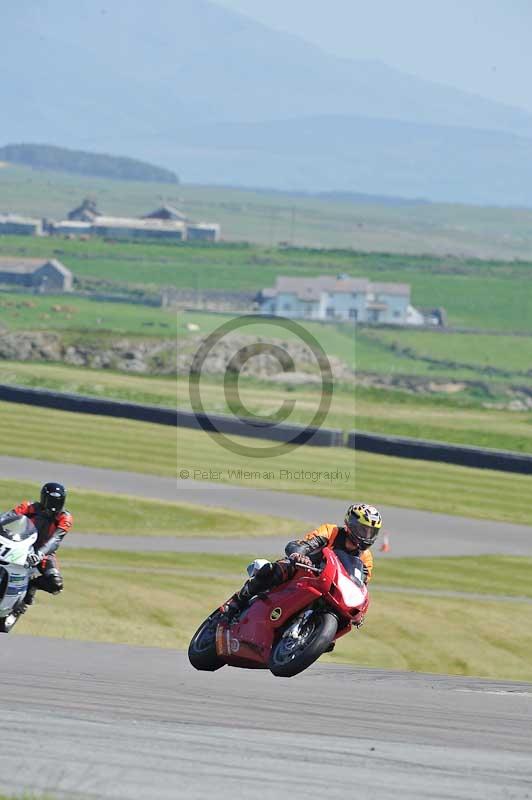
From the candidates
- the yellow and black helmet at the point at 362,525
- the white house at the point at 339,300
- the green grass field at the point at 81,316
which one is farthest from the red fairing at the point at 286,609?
A: the white house at the point at 339,300

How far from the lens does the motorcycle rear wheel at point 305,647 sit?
13.2 m

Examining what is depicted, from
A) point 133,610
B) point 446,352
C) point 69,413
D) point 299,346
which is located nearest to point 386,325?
point 446,352

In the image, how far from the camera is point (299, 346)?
393 ft

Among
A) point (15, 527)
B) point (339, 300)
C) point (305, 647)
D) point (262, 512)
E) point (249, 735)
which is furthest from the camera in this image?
point (339, 300)

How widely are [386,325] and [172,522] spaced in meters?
106

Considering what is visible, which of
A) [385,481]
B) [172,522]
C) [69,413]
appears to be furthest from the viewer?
[69,413]

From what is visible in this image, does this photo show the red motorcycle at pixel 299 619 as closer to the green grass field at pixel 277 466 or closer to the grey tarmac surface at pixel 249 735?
the grey tarmac surface at pixel 249 735

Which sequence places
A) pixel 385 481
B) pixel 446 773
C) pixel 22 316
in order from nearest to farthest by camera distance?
pixel 446 773 < pixel 385 481 < pixel 22 316

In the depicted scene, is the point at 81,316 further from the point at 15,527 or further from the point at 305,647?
the point at 305,647

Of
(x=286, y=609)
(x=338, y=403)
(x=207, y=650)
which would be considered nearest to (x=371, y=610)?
(x=207, y=650)

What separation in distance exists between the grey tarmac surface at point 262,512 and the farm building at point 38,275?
378 feet

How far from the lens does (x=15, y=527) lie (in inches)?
626

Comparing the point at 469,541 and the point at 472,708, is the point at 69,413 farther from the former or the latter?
the point at 472,708

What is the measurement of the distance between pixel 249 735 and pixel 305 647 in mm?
3066
